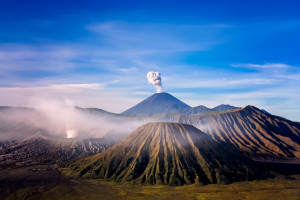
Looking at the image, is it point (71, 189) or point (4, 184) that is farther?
point (4, 184)

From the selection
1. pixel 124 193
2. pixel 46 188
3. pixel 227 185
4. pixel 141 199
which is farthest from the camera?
pixel 227 185

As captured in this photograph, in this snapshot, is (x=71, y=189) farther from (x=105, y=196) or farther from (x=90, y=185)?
(x=105, y=196)

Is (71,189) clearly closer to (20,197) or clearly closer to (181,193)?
(20,197)

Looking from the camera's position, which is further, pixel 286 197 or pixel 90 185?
pixel 90 185

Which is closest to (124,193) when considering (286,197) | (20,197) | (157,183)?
(157,183)

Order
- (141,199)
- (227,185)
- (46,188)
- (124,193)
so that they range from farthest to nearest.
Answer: (227,185)
(46,188)
(124,193)
(141,199)

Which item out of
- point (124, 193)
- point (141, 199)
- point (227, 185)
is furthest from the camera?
point (227, 185)

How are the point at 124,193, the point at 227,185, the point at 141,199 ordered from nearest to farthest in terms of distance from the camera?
the point at 141,199 < the point at 124,193 < the point at 227,185

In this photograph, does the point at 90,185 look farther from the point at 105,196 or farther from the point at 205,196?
the point at 205,196

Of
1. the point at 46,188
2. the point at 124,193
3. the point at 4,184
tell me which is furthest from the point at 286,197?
the point at 4,184
